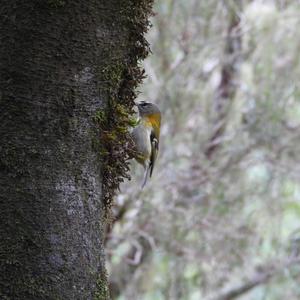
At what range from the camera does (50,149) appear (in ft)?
5.28

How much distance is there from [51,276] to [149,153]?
2.61m

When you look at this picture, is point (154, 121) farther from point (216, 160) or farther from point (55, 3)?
point (216, 160)

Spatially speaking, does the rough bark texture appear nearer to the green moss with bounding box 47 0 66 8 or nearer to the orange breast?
the green moss with bounding box 47 0 66 8

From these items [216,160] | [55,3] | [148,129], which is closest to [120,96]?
[55,3]

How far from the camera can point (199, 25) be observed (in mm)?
6840

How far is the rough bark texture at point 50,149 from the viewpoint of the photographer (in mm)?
1563

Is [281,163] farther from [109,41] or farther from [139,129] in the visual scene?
[109,41]

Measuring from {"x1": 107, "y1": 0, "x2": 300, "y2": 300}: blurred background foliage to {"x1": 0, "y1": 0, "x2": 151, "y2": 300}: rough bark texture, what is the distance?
4688 mm

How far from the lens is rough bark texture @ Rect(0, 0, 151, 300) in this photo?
1.56 metres

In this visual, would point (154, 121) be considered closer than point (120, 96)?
No

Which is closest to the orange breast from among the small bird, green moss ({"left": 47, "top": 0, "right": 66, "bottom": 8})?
the small bird

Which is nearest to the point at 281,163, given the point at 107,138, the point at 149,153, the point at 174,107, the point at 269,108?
the point at 269,108

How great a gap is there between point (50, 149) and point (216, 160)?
570 cm

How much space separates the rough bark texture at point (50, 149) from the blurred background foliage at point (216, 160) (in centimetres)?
469
